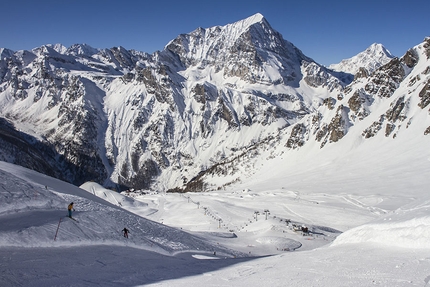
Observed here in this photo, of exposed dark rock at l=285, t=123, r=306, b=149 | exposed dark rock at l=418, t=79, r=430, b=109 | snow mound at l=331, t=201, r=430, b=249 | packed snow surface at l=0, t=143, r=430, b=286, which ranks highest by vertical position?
exposed dark rock at l=418, t=79, r=430, b=109

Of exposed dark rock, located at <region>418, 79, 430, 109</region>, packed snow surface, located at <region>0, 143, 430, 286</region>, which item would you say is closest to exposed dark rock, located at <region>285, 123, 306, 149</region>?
exposed dark rock, located at <region>418, 79, 430, 109</region>

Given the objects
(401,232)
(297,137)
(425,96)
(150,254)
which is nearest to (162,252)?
(150,254)

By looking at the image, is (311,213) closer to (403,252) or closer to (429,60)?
(403,252)

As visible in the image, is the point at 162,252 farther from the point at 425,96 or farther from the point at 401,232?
the point at 425,96

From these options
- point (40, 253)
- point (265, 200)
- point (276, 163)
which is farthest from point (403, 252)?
point (276, 163)

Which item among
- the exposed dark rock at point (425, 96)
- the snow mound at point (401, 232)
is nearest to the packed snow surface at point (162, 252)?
the snow mound at point (401, 232)

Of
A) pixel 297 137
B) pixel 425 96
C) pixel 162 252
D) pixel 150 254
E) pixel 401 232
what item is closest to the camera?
pixel 401 232

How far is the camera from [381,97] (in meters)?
145

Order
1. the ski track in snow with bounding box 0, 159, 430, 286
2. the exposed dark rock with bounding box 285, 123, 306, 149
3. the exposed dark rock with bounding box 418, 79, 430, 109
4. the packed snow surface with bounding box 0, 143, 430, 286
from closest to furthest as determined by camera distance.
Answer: the ski track in snow with bounding box 0, 159, 430, 286, the packed snow surface with bounding box 0, 143, 430, 286, the exposed dark rock with bounding box 418, 79, 430, 109, the exposed dark rock with bounding box 285, 123, 306, 149

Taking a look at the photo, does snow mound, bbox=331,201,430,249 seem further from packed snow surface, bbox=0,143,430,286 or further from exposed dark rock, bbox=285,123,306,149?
exposed dark rock, bbox=285,123,306,149

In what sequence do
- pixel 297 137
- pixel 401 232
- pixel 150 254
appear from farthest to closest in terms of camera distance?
pixel 297 137 → pixel 150 254 → pixel 401 232

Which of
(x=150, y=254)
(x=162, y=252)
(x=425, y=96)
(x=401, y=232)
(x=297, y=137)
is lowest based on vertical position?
(x=162, y=252)

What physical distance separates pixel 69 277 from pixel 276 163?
143m

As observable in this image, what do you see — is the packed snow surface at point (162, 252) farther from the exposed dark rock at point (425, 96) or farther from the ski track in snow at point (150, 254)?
the exposed dark rock at point (425, 96)
